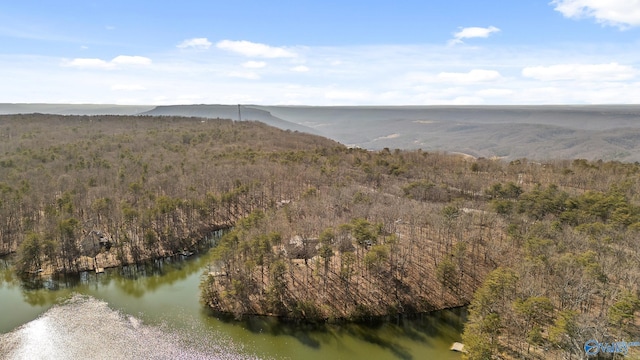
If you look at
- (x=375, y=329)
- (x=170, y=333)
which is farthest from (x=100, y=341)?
(x=375, y=329)

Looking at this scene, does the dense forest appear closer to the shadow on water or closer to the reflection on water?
the shadow on water

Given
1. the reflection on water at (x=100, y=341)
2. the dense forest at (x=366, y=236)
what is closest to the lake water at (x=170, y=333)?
the reflection on water at (x=100, y=341)

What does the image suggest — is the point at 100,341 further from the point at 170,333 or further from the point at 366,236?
the point at 366,236

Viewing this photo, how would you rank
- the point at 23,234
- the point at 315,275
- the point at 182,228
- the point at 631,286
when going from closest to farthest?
the point at 631,286 → the point at 315,275 → the point at 23,234 → the point at 182,228

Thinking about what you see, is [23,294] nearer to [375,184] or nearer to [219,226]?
[219,226]

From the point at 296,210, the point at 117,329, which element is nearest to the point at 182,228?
the point at 296,210

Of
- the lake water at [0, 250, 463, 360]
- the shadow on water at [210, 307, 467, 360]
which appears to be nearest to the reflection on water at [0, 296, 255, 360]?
the lake water at [0, 250, 463, 360]
